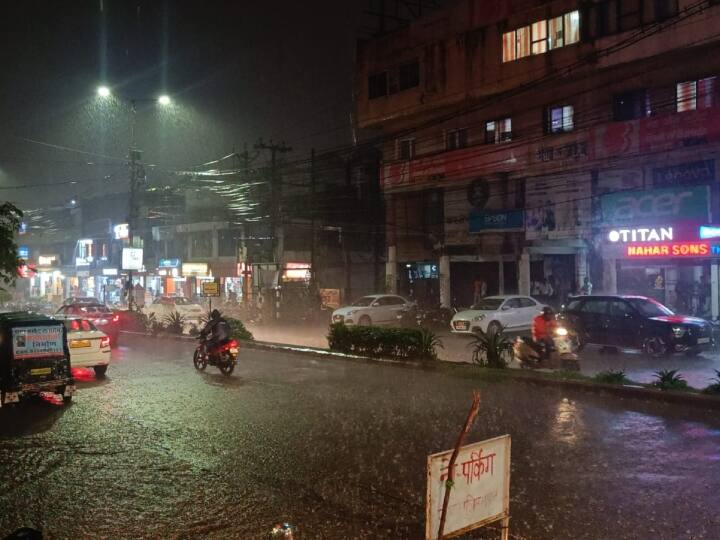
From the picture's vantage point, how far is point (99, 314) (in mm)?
21969

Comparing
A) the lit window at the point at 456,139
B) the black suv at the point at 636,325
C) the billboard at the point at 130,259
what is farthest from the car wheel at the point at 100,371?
the lit window at the point at 456,139

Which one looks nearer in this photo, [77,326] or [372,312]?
[77,326]

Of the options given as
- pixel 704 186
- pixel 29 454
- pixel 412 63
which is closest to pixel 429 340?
pixel 29 454

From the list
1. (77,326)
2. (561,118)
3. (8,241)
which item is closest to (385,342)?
(77,326)

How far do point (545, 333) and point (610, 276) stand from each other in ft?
44.2

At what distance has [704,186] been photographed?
2058 centimetres

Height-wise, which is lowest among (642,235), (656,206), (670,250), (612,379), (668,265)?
(612,379)

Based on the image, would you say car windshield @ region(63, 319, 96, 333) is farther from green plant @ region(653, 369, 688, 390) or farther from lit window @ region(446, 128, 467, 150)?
lit window @ region(446, 128, 467, 150)

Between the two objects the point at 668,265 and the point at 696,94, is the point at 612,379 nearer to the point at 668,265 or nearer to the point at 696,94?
the point at 668,265

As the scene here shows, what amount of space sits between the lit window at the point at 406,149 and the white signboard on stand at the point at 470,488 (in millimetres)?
31041

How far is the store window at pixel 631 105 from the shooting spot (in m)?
24.6

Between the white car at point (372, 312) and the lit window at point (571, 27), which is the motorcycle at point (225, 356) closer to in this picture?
the white car at point (372, 312)

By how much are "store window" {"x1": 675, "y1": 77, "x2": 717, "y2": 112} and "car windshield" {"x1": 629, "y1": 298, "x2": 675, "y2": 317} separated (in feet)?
31.2

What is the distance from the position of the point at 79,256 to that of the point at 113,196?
8.00m
